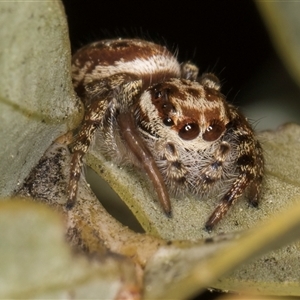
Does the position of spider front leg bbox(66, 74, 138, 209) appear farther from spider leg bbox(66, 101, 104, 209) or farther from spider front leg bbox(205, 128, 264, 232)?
spider front leg bbox(205, 128, 264, 232)

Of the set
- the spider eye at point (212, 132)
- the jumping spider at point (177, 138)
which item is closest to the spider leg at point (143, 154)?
the jumping spider at point (177, 138)

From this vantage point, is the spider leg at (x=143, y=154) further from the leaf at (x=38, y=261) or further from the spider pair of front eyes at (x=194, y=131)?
the leaf at (x=38, y=261)

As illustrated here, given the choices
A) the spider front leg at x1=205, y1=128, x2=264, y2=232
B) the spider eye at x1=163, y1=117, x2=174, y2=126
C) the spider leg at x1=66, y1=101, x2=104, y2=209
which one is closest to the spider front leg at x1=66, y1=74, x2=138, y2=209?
the spider leg at x1=66, y1=101, x2=104, y2=209

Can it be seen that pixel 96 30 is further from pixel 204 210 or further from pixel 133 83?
pixel 204 210

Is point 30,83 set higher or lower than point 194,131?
higher

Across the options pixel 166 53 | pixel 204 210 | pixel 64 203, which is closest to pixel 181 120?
pixel 204 210

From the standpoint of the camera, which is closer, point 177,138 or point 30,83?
point 30,83

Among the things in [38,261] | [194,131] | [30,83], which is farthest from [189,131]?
[38,261]

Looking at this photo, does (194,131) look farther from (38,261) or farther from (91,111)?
(38,261)
